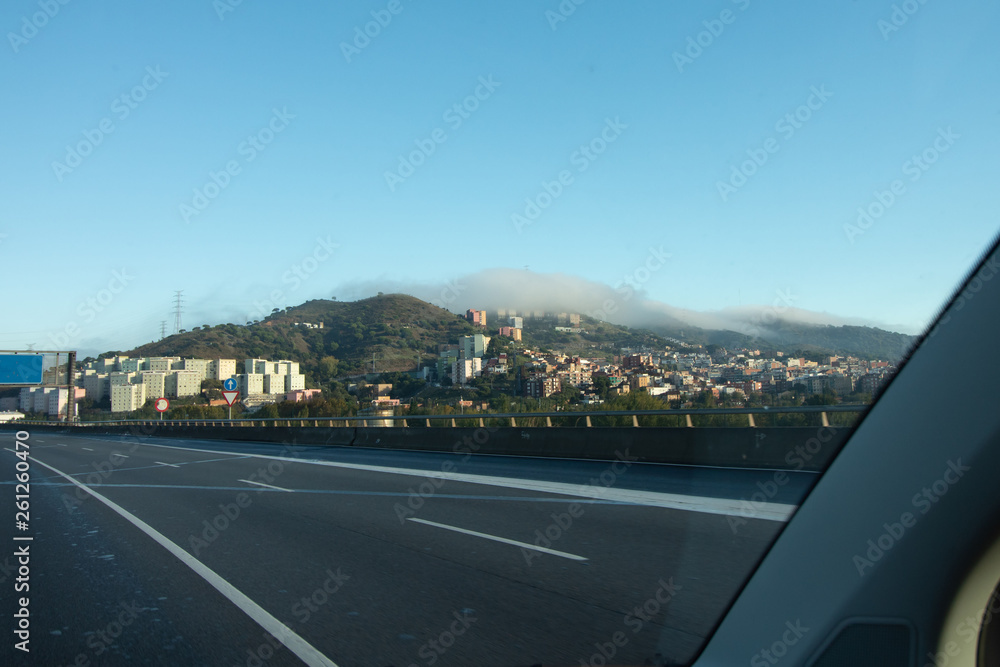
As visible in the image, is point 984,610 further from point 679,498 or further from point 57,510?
point 57,510

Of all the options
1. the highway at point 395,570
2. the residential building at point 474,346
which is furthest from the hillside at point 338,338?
the highway at point 395,570

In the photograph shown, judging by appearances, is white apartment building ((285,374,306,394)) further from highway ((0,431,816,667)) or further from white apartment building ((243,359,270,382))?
highway ((0,431,816,667))

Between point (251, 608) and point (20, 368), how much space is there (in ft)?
149

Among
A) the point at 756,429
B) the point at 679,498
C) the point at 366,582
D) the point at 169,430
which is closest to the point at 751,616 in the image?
the point at 366,582

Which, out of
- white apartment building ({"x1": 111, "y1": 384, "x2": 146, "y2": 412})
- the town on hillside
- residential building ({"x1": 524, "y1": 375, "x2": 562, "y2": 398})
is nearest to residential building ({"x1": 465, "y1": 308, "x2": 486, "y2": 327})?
the town on hillside

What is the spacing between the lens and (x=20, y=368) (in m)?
42.5

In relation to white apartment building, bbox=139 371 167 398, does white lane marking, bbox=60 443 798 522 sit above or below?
below

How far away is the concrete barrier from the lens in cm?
1449

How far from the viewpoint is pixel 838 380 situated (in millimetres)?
3217

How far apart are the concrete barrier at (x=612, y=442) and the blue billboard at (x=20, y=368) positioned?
2143 centimetres

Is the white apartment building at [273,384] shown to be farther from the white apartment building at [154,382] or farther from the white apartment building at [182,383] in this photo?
the white apartment building at [154,382]

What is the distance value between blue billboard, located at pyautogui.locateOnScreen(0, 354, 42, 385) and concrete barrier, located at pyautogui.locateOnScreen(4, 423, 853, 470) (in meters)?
21.4

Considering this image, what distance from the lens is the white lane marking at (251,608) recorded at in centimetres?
477

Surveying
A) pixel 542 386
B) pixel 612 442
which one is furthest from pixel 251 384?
pixel 542 386
